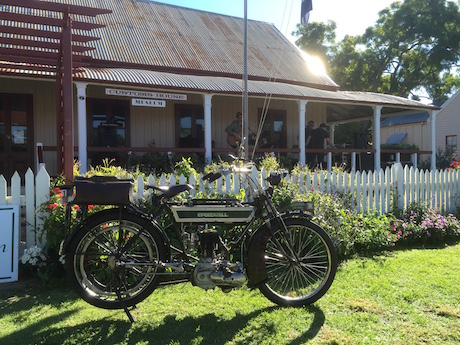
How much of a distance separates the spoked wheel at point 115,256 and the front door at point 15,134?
8271 millimetres

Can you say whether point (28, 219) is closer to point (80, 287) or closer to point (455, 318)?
point (80, 287)

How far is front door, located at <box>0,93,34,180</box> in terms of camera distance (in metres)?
10.1

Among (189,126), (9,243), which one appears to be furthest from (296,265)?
(189,126)

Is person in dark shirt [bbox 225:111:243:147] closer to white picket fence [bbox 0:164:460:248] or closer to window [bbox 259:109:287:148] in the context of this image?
window [bbox 259:109:287:148]

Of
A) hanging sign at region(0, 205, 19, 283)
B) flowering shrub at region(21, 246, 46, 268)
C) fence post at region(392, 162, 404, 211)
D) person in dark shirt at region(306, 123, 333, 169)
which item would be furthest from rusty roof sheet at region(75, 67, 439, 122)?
flowering shrub at region(21, 246, 46, 268)

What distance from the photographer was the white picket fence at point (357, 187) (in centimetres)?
449

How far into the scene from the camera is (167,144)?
39.3 ft

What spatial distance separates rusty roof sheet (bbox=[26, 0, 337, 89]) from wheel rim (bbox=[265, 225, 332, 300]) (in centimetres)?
922

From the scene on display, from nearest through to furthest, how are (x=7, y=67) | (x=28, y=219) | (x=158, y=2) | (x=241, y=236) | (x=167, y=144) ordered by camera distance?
(x=241, y=236) < (x=28, y=219) < (x=7, y=67) < (x=167, y=144) < (x=158, y=2)

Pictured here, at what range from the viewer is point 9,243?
13.5ft

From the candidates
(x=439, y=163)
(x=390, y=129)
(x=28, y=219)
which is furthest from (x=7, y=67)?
(x=390, y=129)

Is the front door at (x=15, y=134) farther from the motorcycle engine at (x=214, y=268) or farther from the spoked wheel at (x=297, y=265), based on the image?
the spoked wheel at (x=297, y=265)

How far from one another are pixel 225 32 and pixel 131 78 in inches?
287

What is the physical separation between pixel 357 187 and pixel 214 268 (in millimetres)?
3992
